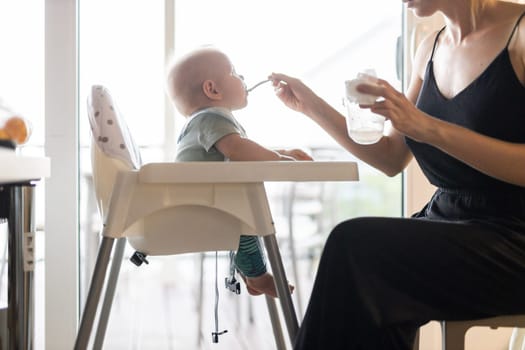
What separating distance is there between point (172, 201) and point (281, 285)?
26cm

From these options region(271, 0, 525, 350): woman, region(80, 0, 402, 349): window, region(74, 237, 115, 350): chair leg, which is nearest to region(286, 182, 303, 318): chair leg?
region(80, 0, 402, 349): window

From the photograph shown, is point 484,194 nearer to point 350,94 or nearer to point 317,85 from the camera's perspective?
point 350,94

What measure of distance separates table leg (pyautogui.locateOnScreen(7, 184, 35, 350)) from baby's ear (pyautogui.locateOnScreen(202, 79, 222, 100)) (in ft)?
1.62

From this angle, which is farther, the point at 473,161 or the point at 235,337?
the point at 235,337

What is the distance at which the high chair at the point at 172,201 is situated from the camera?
0.96 metres

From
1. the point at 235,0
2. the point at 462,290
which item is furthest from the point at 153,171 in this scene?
the point at 235,0

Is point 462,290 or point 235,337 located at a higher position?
point 462,290

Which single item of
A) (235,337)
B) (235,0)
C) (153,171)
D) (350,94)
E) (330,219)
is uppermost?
(235,0)

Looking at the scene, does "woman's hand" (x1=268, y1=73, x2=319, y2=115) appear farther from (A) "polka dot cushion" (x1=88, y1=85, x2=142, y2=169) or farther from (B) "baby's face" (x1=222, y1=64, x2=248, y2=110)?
(A) "polka dot cushion" (x1=88, y1=85, x2=142, y2=169)

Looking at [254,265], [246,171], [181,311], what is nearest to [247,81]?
[254,265]

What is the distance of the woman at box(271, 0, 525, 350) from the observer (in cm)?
88

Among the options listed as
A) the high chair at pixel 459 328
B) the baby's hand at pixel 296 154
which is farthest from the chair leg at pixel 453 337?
the baby's hand at pixel 296 154

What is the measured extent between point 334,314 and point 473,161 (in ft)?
1.23

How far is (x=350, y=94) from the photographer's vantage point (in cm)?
99
